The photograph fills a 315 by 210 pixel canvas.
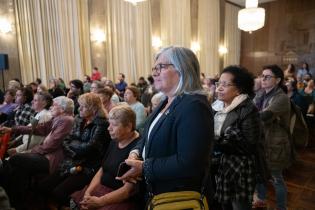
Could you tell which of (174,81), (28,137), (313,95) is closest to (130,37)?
(313,95)

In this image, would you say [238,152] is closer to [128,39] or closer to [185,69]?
[185,69]

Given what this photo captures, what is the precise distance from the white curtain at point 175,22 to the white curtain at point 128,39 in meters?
0.85

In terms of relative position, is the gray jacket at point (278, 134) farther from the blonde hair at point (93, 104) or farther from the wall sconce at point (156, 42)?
the wall sconce at point (156, 42)

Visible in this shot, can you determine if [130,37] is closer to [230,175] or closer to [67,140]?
[67,140]

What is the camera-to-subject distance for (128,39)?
998 cm

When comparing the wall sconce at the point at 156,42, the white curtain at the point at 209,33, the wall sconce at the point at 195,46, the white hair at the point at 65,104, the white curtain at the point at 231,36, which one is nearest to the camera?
the white hair at the point at 65,104

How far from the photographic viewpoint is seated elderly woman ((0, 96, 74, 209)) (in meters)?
2.68

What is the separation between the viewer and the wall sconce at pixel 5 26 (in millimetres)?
7220

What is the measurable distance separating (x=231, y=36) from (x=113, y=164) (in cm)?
1380

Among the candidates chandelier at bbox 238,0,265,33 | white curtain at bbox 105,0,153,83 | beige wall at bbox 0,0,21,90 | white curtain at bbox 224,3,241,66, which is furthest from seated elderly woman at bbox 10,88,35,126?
white curtain at bbox 224,3,241,66

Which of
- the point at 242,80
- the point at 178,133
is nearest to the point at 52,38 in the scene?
the point at 242,80

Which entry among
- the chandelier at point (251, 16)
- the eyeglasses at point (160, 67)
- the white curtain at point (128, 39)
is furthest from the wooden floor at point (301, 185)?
the white curtain at point (128, 39)

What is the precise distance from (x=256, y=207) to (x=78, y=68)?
7.67m

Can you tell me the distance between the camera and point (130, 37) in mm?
10039
